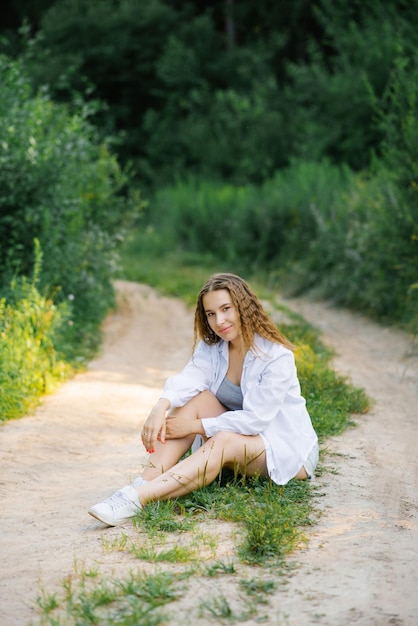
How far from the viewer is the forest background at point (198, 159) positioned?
346 inches

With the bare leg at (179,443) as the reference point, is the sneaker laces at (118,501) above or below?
below

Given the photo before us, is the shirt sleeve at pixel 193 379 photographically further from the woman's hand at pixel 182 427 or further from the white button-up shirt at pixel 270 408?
the woman's hand at pixel 182 427

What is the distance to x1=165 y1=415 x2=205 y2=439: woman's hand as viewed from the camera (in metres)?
4.39

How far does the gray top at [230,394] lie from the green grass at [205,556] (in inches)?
14.2

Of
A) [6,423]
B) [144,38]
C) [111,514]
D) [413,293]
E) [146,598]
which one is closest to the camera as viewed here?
[146,598]

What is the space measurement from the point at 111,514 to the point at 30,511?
2.13ft

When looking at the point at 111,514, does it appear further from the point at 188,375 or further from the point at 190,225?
the point at 190,225

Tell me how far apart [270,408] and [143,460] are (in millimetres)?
1309

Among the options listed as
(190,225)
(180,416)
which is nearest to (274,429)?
(180,416)

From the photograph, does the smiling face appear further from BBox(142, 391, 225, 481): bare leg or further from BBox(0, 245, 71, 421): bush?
BBox(0, 245, 71, 421): bush

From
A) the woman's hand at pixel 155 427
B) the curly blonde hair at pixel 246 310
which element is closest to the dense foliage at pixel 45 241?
the woman's hand at pixel 155 427

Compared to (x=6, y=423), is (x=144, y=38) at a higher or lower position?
higher

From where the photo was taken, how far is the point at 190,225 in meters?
17.4

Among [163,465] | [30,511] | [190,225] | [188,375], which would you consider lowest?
[30,511]
